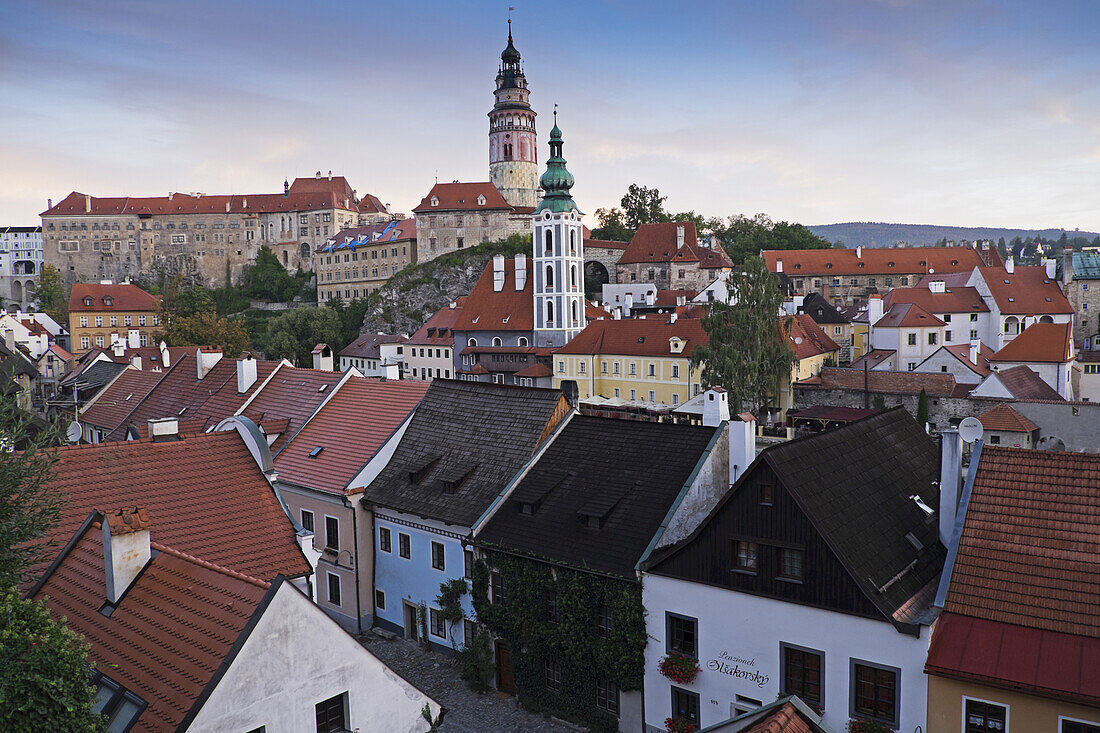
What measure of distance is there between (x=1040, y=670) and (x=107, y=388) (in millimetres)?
40010

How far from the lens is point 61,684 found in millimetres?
7469

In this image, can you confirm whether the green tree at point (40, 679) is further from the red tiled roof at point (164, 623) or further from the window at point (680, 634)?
the window at point (680, 634)

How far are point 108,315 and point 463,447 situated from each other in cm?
8613

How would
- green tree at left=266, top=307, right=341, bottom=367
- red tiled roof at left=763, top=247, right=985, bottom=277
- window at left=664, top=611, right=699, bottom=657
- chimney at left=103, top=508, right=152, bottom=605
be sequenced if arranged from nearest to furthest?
chimney at left=103, top=508, right=152, bottom=605 → window at left=664, top=611, right=699, bottom=657 → green tree at left=266, top=307, right=341, bottom=367 → red tiled roof at left=763, top=247, right=985, bottom=277

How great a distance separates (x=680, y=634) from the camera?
16734 mm

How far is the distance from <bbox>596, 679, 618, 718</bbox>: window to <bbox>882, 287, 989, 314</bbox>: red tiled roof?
5671 centimetres

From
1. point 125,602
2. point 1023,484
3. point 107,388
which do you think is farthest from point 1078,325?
point 125,602

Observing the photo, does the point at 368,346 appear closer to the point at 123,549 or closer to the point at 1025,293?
the point at 1025,293

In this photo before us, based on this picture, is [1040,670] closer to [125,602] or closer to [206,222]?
[125,602]

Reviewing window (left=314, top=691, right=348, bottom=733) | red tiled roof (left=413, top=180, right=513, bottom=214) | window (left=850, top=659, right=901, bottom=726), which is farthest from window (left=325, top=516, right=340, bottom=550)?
red tiled roof (left=413, top=180, right=513, bottom=214)

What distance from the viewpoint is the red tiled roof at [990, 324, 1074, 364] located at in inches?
1946

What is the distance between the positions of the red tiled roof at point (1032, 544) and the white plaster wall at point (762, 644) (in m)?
1.43

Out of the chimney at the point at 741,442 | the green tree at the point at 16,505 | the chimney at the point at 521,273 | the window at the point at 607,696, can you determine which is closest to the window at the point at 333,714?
the green tree at the point at 16,505

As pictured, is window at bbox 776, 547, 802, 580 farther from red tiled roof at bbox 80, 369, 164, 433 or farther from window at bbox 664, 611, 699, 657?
red tiled roof at bbox 80, 369, 164, 433
